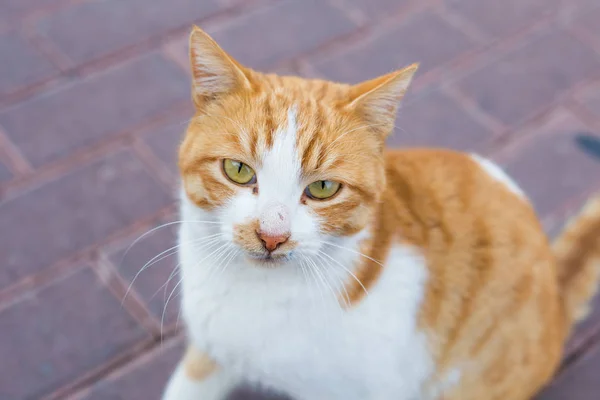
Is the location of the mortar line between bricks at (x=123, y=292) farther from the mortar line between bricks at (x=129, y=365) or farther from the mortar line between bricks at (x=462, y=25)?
the mortar line between bricks at (x=462, y=25)

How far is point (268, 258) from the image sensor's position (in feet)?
4.27

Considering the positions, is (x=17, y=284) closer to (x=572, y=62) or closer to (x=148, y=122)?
(x=148, y=122)

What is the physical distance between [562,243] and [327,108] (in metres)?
0.84

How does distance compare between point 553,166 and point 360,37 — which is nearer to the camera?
point 553,166

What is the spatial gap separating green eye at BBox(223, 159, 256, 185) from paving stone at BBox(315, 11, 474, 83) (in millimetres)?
1418

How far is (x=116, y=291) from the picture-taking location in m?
2.05

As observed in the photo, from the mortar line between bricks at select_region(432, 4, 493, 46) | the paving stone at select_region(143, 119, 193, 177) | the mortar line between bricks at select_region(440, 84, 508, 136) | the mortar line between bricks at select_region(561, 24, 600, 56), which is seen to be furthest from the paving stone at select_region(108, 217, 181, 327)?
the mortar line between bricks at select_region(561, 24, 600, 56)

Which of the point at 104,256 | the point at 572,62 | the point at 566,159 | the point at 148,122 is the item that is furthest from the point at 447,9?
the point at 104,256

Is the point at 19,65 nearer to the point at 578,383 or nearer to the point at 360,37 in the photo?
the point at 360,37

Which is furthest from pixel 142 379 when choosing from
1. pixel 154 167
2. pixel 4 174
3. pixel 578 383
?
pixel 578 383

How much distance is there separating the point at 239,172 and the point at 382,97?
293 millimetres

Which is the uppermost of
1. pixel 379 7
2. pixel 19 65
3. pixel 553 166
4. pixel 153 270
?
pixel 19 65

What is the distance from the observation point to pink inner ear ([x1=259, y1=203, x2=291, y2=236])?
1.23 m

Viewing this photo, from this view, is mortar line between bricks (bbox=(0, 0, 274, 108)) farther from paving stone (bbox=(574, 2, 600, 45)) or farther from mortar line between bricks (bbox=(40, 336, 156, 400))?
paving stone (bbox=(574, 2, 600, 45))
